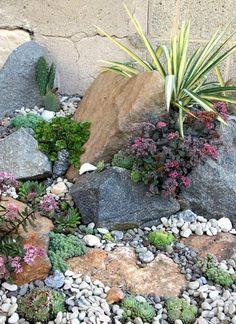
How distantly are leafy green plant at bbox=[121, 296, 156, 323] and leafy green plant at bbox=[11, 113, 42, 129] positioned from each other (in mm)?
1702

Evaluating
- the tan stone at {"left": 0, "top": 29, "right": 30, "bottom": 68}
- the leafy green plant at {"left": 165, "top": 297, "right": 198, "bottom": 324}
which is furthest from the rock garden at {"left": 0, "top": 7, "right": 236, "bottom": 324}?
the tan stone at {"left": 0, "top": 29, "right": 30, "bottom": 68}

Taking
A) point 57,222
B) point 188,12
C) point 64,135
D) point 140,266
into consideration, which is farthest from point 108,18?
point 140,266

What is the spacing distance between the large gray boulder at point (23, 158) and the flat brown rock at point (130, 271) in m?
0.82

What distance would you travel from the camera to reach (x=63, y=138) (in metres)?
3.36

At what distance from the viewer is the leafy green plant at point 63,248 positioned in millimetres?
2506

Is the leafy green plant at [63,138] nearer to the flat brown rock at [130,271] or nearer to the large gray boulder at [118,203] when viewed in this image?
the large gray boulder at [118,203]

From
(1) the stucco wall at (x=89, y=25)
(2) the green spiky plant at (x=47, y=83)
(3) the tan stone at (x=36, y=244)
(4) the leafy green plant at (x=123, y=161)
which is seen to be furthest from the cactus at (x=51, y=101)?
(3) the tan stone at (x=36, y=244)

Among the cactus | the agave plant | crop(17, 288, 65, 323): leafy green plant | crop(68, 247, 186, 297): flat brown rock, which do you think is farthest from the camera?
the cactus

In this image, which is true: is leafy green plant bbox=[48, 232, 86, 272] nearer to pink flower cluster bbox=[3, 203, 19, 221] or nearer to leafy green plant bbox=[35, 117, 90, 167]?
pink flower cluster bbox=[3, 203, 19, 221]

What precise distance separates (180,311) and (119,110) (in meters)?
1.41

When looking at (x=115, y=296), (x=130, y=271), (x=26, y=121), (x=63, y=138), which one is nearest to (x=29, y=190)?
(x=63, y=138)

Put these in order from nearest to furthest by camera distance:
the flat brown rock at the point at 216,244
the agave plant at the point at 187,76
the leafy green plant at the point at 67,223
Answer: the flat brown rock at the point at 216,244 → the leafy green plant at the point at 67,223 → the agave plant at the point at 187,76

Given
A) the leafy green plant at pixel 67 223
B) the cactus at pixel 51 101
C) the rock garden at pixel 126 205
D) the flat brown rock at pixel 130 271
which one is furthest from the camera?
the cactus at pixel 51 101

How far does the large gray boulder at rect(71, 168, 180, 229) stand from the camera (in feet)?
9.43
